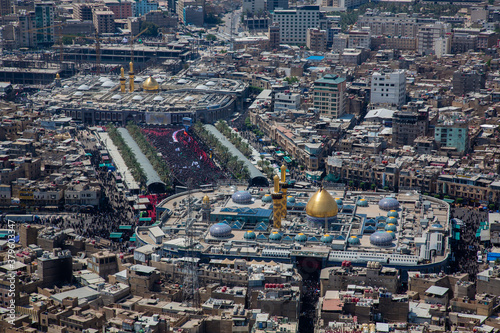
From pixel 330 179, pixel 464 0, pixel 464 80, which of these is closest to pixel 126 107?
pixel 330 179

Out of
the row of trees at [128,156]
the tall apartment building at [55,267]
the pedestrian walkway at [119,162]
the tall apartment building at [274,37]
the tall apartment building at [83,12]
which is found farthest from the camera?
the tall apartment building at [83,12]

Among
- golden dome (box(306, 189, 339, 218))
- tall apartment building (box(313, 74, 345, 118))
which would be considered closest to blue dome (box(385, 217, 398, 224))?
golden dome (box(306, 189, 339, 218))

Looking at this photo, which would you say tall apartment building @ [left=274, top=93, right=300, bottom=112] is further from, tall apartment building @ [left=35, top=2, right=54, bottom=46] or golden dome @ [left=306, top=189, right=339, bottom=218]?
tall apartment building @ [left=35, top=2, right=54, bottom=46]

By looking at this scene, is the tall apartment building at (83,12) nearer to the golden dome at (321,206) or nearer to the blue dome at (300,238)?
the golden dome at (321,206)

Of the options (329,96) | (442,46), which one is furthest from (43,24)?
(329,96)

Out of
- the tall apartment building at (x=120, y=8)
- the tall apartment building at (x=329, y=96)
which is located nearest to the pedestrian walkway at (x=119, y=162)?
the tall apartment building at (x=329, y=96)

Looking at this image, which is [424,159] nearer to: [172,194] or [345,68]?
[172,194]

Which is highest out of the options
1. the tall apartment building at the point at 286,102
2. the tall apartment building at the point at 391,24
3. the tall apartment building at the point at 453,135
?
the tall apartment building at the point at 391,24
